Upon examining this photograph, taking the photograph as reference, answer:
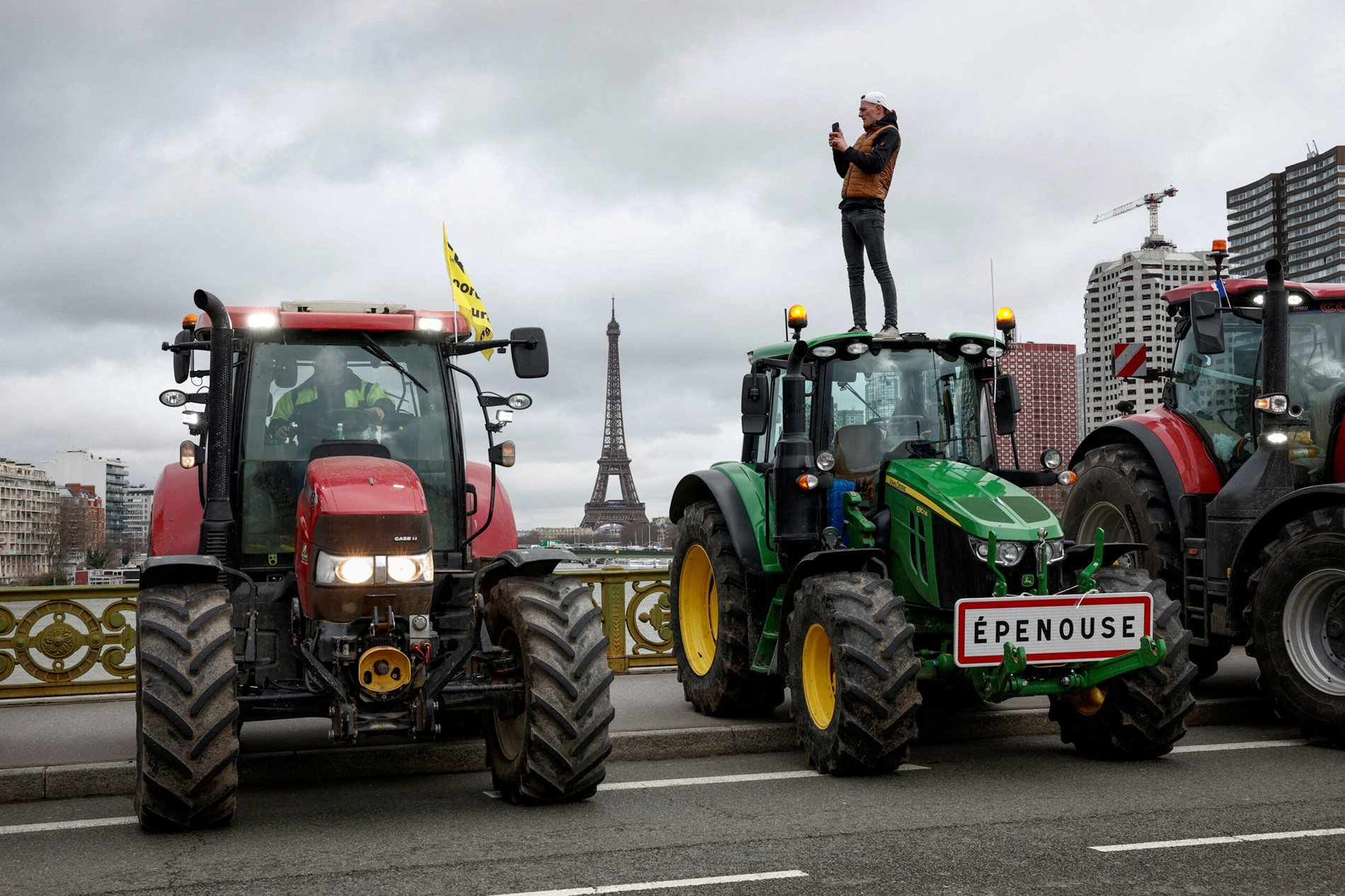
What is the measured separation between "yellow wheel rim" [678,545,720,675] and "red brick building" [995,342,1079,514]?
2.52 metres

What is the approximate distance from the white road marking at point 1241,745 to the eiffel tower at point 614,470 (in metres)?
59.5

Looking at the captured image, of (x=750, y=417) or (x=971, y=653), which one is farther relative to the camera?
(x=750, y=417)

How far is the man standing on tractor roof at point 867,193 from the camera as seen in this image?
410 inches

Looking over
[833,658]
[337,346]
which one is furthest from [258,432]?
[833,658]

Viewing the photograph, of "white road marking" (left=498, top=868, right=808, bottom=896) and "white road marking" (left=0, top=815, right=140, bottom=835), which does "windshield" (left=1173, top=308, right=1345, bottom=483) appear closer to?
"white road marking" (left=498, top=868, right=808, bottom=896)

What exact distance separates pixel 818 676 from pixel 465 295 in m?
9.79

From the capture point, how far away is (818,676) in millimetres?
7441

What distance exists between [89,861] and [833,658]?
3774 millimetres

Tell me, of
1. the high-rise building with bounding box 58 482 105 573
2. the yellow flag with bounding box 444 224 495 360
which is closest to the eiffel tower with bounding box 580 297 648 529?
the high-rise building with bounding box 58 482 105 573

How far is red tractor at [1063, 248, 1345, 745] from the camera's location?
802cm

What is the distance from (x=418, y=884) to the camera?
16.7 feet

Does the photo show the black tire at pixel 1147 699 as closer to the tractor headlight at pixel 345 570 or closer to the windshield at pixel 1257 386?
the windshield at pixel 1257 386

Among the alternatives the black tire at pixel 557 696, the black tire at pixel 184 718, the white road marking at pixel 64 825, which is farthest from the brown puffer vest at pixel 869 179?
the white road marking at pixel 64 825

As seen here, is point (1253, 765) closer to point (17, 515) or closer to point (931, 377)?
point (931, 377)
